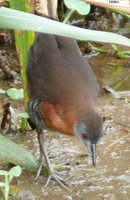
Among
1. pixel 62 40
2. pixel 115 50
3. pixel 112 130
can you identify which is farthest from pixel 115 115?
pixel 115 50

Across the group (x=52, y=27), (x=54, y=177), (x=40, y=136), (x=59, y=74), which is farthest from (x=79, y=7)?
(x=52, y=27)

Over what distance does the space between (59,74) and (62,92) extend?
4.5 inches

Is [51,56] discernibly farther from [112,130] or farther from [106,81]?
[106,81]

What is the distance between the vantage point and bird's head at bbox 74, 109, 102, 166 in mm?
3484

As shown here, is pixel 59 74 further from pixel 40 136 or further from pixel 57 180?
pixel 57 180

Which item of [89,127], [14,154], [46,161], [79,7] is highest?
[79,7]

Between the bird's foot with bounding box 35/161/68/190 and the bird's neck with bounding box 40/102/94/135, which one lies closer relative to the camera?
the bird's neck with bounding box 40/102/94/135

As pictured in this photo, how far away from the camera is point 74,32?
2.72 m

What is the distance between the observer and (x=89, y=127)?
3508 millimetres

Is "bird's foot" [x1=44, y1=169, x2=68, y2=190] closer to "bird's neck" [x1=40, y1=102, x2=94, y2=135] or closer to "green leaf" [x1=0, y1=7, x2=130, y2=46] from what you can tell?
"bird's neck" [x1=40, y1=102, x2=94, y2=135]

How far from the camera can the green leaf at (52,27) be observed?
269 centimetres

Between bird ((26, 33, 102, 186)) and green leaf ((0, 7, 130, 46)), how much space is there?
84 cm

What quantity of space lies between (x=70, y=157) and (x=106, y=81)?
1.47 m

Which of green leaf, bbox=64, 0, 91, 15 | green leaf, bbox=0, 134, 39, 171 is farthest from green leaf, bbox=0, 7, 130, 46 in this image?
green leaf, bbox=64, 0, 91, 15
